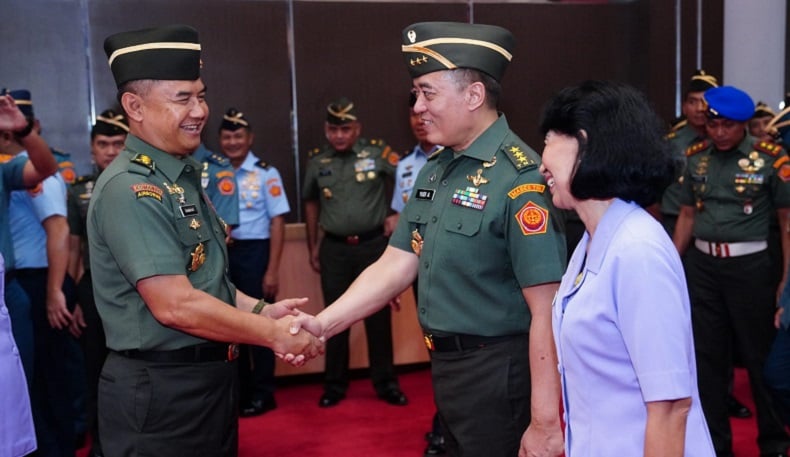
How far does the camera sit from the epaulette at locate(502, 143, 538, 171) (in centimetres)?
221

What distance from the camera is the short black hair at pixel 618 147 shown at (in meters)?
1.54

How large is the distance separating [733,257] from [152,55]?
3.02 meters

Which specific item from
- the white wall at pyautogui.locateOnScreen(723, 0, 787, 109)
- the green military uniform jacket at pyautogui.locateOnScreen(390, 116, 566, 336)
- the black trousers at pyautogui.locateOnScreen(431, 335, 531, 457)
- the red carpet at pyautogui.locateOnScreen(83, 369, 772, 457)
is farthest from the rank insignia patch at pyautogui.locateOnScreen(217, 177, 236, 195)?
the white wall at pyautogui.locateOnScreen(723, 0, 787, 109)

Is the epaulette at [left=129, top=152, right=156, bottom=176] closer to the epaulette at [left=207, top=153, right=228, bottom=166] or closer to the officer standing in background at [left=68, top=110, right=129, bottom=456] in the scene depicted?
the officer standing in background at [left=68, top=110, right=129, bottom=456]

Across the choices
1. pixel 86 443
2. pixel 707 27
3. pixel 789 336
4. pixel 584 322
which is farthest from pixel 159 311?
pixel 707 27

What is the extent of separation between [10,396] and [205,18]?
4.23 metres

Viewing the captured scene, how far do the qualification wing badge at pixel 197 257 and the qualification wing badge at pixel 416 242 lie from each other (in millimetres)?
575

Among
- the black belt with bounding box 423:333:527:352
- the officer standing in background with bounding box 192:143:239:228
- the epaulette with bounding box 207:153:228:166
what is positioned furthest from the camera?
the epaulette with bounding box 207:153:228:166

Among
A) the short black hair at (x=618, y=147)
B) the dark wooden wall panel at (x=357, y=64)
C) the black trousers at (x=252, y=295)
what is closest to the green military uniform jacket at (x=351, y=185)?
the black trousers at (x=252, y=295)

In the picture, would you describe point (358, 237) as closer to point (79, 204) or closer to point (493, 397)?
point (79, 204)

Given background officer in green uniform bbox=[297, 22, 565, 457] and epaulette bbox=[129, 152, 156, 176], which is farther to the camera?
epaulette bbox=[129, 152, 156, 176]

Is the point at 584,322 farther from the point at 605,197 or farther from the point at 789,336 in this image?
the point at 789,336

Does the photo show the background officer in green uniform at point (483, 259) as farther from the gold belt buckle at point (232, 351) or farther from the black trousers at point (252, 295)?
the black trousers at point (252, 295)

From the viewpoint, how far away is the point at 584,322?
156 centimetres
